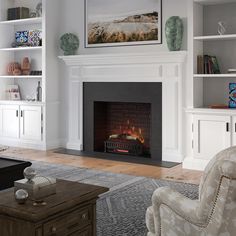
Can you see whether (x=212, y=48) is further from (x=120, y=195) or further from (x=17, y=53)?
(x=17, y=53)

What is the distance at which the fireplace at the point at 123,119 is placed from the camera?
6.13 m

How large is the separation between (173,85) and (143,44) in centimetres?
77

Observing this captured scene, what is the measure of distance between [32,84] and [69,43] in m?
1.16

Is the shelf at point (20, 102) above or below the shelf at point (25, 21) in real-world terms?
below

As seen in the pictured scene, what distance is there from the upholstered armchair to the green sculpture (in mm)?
4709

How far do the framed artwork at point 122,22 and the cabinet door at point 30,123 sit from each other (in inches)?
53.1

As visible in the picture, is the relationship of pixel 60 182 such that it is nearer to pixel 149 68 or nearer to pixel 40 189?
pixel 40 189

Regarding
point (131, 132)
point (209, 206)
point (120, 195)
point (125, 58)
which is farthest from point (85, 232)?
point (131, 132)

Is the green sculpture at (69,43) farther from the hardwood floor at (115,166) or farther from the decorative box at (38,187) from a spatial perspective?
the decorative box at (38,187)

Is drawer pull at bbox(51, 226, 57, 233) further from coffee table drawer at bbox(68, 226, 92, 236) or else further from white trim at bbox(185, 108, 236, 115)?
white trim at bbox(185, 108, 236, 115)

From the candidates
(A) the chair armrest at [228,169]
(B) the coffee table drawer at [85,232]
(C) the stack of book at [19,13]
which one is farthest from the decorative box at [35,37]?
(A) the chair armrest at [228,169]

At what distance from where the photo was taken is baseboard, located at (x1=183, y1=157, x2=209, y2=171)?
17.8 feet

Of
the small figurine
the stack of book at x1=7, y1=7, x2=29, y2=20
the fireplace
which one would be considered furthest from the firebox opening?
the stack of book at x1=7, y1=7, x2=29, y2=20

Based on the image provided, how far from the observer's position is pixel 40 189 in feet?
7.60
